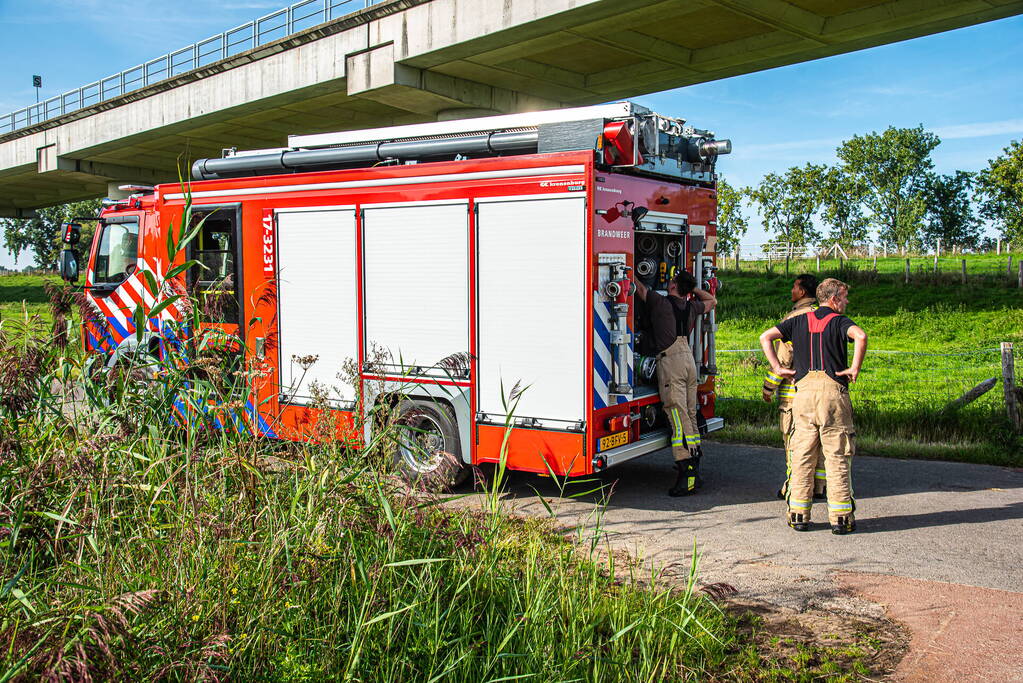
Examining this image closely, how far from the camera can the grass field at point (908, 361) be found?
30.9ft

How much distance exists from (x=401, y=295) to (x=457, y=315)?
61 cm

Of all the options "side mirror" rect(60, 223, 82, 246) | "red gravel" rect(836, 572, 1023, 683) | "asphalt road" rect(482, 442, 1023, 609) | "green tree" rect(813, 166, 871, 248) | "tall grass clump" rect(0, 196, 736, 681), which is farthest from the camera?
"green tree" rect(813, 166, 871, 248)

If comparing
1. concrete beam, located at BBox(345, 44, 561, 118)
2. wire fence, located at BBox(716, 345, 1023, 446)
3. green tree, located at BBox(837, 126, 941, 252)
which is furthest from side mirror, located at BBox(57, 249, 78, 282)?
green tree, located at BBox(837, 126, 941, 252)

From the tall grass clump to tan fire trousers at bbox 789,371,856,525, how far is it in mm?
2204

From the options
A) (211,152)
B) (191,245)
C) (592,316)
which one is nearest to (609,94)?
(191,245)

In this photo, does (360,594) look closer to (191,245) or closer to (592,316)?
(592,316)

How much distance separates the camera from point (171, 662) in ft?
9.44

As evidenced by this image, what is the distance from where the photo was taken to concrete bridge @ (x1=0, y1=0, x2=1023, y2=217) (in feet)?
52.6

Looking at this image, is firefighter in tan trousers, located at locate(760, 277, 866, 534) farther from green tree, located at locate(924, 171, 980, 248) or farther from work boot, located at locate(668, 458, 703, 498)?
green tree, located at locate(924, 171, 980, 248)

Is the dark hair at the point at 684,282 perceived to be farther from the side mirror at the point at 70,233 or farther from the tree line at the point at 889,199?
the tree line at the point at 889,199

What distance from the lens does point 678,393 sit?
24.1 feet

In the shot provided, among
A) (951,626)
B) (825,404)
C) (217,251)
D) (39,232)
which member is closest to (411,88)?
(217,251)

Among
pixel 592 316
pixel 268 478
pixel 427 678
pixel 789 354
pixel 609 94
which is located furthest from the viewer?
pixel 609 94

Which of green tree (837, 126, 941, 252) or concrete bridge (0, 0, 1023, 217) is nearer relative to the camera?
concrete bridge (0, 0, 1023, 217)
